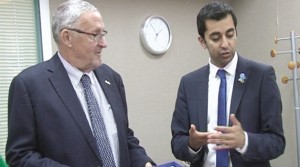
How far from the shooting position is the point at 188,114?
5.81 ft

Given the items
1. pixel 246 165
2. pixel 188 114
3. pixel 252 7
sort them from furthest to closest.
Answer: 1. pixel 252 7
2. pixel 188 114
3. pixel 246 165

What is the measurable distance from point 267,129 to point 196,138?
0.34m

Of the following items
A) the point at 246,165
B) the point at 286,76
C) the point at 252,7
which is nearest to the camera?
the point at 246,165

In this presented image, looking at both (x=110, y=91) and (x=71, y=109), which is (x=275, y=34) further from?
(x=71, y=109)

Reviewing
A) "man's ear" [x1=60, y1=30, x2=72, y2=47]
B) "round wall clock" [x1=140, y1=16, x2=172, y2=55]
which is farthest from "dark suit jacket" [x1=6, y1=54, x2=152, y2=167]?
"round wall clock" [x1=140, y1=16, x2=172, y2=55]

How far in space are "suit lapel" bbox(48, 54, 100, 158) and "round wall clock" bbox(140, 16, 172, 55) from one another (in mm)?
2050

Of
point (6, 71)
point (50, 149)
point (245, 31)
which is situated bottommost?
point (50, 149)

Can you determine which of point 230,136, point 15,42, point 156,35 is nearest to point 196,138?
point 230,136

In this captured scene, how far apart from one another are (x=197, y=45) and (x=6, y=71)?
2.15m

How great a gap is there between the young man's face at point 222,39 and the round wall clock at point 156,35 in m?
1.89

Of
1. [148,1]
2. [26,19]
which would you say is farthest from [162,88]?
[26,19]

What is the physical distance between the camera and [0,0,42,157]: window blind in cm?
288

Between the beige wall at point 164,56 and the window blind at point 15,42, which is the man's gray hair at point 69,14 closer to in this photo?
the window blind at point 15,42

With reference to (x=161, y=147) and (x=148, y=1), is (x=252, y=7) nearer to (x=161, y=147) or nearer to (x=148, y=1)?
(x=148, y=1)
